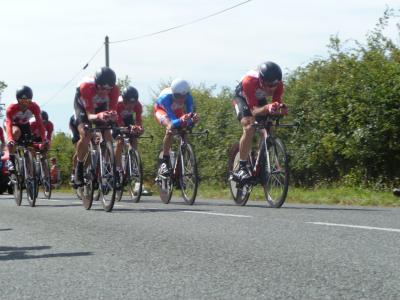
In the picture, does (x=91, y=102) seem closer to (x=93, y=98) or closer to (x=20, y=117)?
(x=93, y=98)

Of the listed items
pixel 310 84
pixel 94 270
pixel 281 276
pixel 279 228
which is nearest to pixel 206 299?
pixel 281 276

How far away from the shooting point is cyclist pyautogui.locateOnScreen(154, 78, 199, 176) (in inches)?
476

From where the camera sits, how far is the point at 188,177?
1196cm

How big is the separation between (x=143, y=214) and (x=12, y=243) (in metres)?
2.88

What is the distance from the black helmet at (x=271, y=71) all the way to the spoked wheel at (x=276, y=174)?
0.77 metres

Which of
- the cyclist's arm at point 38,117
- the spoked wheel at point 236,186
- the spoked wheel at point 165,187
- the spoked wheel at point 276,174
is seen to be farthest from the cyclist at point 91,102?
the cyclist's arm at point 38,117

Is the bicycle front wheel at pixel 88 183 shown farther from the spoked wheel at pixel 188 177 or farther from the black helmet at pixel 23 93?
the black helmet at pixel 23 93

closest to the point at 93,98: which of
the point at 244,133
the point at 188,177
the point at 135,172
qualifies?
the point at 188,177

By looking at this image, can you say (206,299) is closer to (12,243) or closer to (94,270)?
(94,270)

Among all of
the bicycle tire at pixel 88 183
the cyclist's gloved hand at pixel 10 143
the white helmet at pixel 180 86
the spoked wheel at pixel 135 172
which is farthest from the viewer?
the cyclist's gloved hand at pixel 10 143

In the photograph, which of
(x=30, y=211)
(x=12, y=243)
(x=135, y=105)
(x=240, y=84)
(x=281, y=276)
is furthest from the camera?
(x=135, y=105)

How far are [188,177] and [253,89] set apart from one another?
2.17 metres

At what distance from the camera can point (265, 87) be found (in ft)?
34.0

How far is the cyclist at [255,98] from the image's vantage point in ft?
33.0
